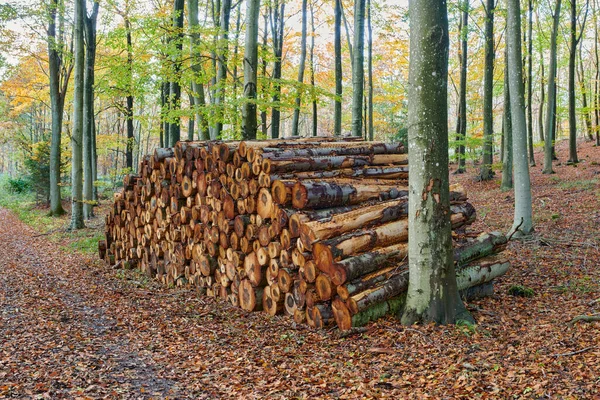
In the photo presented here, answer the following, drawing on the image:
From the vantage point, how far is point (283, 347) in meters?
5.36

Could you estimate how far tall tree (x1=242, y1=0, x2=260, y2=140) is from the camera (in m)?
10.6

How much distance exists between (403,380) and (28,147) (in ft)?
86.4

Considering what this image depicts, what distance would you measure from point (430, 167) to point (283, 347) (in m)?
2.71

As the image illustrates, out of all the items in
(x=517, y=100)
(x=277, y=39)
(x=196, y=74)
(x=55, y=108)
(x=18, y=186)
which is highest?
(x=277, y=39)

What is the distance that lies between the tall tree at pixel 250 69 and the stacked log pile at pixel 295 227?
237 centimetres

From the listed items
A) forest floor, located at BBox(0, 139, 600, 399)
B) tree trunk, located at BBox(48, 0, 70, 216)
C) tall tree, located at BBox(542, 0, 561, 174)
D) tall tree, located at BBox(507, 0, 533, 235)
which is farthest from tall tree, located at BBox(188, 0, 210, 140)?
tall tree, located at BBox(542, 0, 561, 174)

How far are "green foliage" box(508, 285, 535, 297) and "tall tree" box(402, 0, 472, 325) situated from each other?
181cm

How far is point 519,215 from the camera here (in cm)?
969

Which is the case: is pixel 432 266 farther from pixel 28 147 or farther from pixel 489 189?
pixel 28 147

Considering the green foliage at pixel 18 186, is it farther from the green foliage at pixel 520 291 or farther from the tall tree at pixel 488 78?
the green foliage at pixel 520 291

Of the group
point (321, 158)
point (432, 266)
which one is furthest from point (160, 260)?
point (432, 266)

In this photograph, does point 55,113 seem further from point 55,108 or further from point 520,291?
point 520,291

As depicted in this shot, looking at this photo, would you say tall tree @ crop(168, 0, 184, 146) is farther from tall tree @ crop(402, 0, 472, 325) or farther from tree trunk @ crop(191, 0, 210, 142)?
tall tree @ crop(402, 0, 472, 325)

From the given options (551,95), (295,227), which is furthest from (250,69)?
(551,95)
